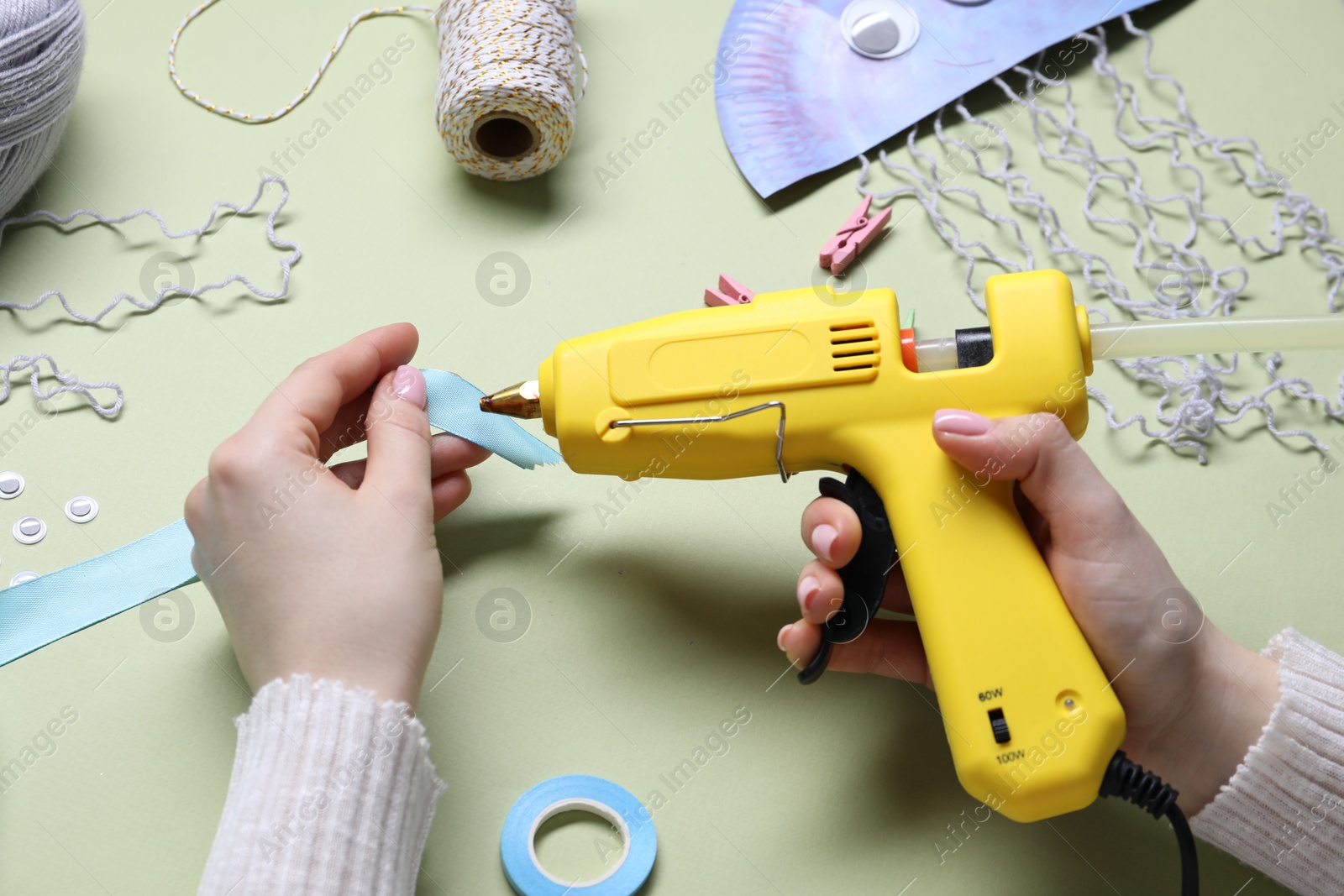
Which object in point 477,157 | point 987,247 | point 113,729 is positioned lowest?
point 987,247

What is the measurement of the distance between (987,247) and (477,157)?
19.8 inches

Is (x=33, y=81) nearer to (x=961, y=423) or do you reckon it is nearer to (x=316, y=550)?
(x=316, y=550)

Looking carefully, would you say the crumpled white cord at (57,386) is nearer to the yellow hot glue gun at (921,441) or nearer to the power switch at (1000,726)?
the yellow hot glue gun at (921,441)

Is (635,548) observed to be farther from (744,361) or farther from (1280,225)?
(1280,225)

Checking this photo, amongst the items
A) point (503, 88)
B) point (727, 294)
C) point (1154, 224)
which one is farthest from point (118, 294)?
point (1154, 224)

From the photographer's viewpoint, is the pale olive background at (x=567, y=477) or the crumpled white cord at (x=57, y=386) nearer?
the pale olive background at (x=567, y=477)

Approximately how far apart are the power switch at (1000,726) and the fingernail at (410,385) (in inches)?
18.6

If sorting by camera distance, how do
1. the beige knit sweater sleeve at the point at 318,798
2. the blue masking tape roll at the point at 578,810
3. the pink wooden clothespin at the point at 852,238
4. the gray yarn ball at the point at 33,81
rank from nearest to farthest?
the beige knit sweater sleeve at the point at 318,798, the blue masking tape roll at the point at 578,810, the gray yarn ball at the point at 33,81, the pink wooden clothespin at the point at 852,238

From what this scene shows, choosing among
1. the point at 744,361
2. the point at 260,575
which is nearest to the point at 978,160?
the point at 744,361

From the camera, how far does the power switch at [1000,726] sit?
66 cm

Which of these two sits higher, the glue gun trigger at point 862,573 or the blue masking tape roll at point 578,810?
the glue gun trigger at point 862,573

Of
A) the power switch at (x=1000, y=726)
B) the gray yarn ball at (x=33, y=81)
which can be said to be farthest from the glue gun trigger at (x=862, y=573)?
the gray yarn ball at (x=33, y=81)

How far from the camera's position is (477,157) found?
1.01m

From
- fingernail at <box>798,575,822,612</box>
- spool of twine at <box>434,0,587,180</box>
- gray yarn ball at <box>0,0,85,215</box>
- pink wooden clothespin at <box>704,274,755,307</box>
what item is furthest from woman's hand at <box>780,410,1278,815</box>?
gray yarn ball at <box>0,0,85,215</box>
